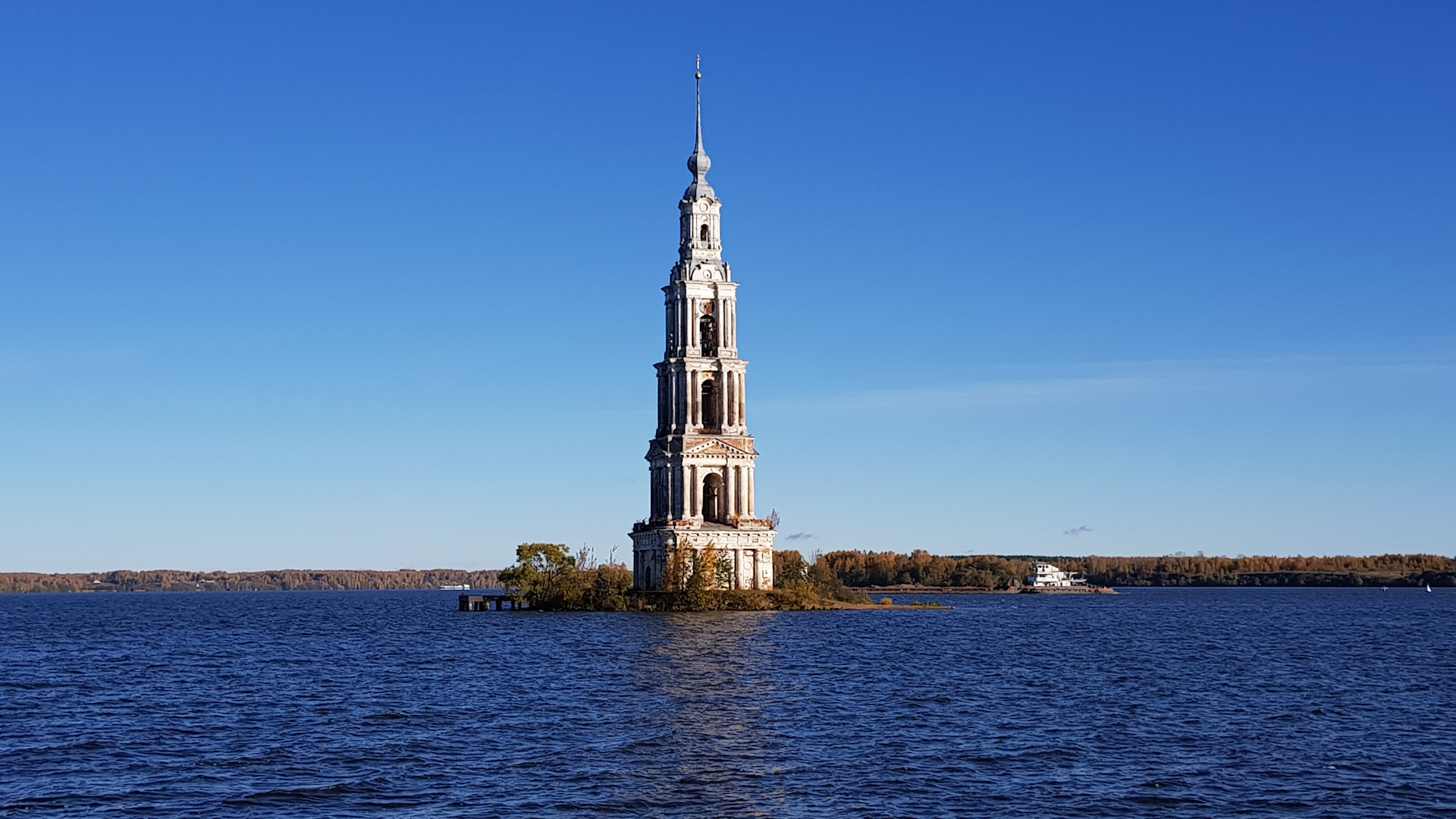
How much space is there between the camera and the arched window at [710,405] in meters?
132

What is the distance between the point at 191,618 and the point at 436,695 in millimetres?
115071

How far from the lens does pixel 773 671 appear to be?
64.8 metres

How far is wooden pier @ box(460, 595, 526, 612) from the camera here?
5389 inches

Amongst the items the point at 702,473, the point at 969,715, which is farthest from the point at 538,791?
the point at 702,473

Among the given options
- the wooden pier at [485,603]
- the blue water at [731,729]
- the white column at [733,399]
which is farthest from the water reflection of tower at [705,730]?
the wooden pier at [485,603]

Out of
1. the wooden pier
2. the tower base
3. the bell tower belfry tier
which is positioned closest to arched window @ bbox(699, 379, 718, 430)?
the bell tower belfry tier

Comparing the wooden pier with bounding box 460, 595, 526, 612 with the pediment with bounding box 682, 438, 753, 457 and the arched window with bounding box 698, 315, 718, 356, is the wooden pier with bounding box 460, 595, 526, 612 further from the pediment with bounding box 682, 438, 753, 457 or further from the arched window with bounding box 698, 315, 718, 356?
the arched window with bounding box 698, 315, 718, 356

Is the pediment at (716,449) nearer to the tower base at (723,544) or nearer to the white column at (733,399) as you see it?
the white column at (733,399)

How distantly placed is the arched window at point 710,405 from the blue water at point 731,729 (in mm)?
41015

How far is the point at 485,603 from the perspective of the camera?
471 feet

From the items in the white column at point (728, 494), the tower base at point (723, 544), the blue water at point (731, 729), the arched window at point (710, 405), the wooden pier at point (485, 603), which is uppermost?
the arched window at point (710, 405)

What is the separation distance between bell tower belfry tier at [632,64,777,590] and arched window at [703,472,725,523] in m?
0.09

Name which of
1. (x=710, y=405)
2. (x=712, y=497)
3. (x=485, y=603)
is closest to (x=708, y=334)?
(x=710, y=405)

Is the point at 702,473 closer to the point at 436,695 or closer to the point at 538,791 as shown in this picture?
the point at 436,695
